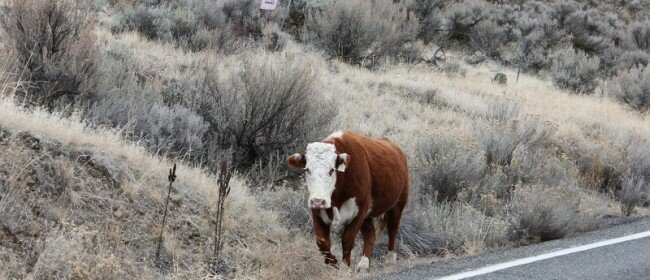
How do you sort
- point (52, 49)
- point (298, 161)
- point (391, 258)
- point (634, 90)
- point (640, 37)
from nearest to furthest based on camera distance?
point (298, 161) < point (391, 258) < point (52, 49) < point (634, 90) < point (640, 37)

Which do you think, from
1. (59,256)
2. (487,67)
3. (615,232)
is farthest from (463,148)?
(487,67)

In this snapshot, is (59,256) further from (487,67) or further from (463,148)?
(487,67)

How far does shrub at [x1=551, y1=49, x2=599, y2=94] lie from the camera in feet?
92.2

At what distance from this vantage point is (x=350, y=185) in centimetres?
802

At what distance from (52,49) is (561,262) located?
7213 mm

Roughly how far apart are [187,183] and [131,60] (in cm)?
542

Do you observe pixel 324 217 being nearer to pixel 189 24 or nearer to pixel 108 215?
pixel 108 215

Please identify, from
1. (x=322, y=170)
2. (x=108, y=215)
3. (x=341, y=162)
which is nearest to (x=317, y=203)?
(x=322, y=170)

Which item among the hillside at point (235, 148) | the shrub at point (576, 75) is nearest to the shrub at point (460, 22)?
the shrub at point (576, 75)

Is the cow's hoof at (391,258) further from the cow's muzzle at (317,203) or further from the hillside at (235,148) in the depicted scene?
the cow's muzzle at (317,203)

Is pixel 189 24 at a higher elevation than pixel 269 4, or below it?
below

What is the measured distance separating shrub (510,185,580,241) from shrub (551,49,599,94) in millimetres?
17101

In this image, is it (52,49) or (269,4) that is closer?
(52,49)

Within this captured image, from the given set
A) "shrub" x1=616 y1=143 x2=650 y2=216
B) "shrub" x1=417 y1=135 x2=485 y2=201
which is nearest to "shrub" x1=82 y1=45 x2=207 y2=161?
"shrub" x1=417 y1=135 x2=485 y2=201
